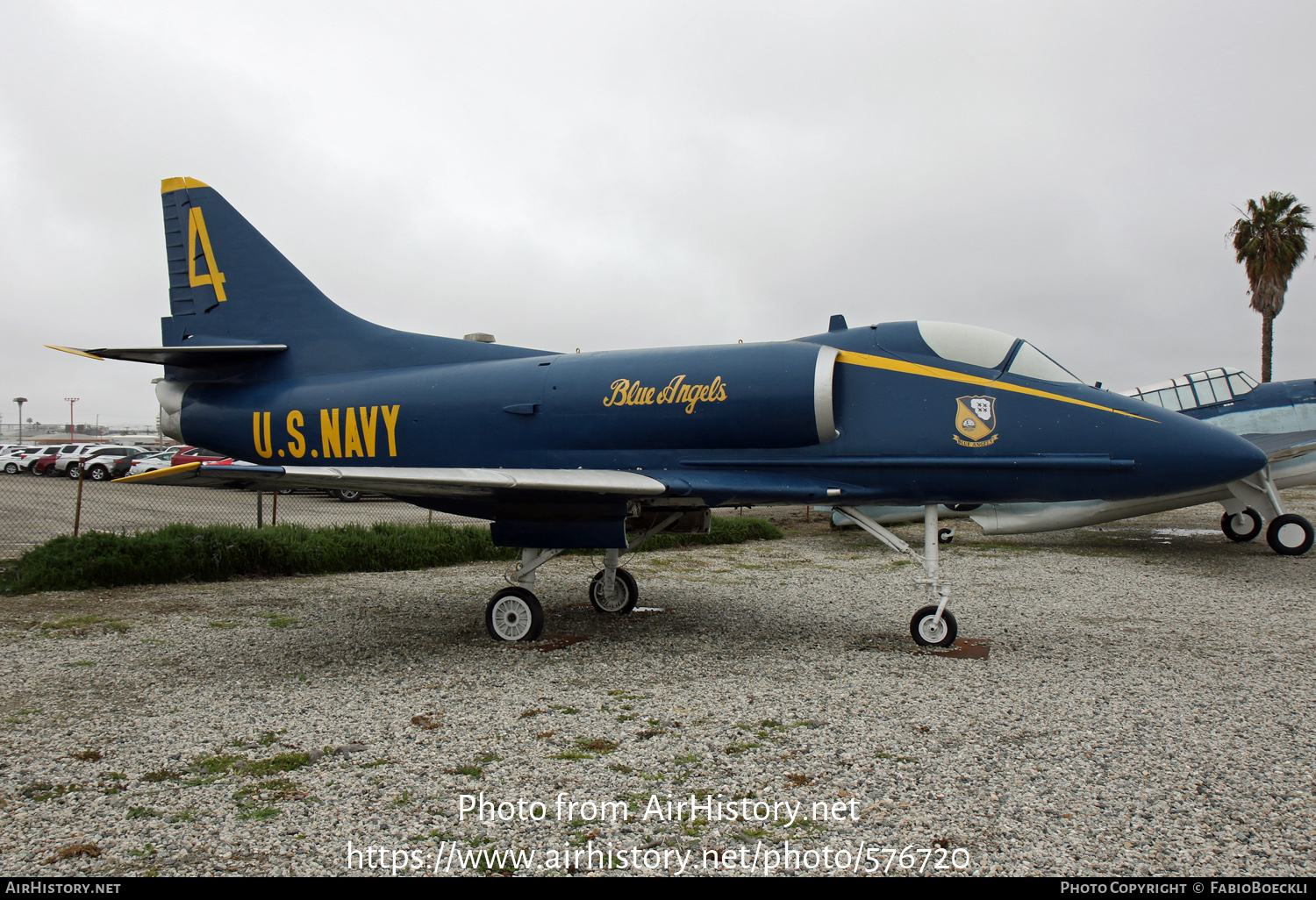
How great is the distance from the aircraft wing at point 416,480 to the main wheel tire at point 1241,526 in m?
13.6

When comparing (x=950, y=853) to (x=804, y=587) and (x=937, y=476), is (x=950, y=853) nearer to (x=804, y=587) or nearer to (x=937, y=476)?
(x=937, y=476)

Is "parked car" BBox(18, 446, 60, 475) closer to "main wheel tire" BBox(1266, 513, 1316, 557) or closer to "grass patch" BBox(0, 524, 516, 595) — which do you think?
"grass patch" BBox(0, 524, 516, 595)

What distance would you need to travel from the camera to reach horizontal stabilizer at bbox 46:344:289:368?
23.1ft

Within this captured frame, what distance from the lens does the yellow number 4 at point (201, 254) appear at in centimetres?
800

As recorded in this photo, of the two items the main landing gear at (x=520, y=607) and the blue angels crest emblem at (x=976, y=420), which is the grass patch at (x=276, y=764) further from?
the blue angels crest emblem at (x=976, y=420)

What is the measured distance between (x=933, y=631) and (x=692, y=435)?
8.51ft

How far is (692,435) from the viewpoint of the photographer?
6.12 meters

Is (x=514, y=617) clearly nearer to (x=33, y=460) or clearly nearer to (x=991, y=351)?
(x=991, y=351)

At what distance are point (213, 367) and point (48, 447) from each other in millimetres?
36291

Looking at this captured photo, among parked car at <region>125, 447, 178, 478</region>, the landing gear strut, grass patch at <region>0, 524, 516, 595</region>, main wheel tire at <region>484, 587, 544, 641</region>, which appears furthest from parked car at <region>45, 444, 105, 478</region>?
main wheel tire at <region>484, 587, 544, 641</region>

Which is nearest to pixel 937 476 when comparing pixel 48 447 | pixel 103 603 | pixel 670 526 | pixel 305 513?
pixel 670 526

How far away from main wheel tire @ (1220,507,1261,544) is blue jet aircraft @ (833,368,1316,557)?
16 mm

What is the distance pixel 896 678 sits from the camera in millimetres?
5074

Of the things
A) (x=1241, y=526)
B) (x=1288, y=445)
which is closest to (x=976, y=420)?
(x=1288, y=445)
